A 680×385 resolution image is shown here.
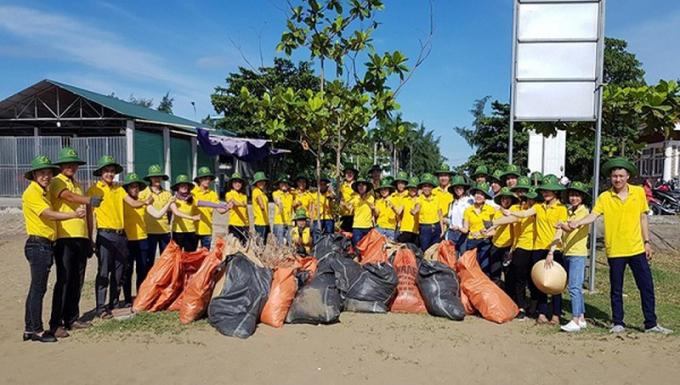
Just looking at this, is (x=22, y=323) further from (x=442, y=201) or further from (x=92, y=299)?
(x=442, y=201)

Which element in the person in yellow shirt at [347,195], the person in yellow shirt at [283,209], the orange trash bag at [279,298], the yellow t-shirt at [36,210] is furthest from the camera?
the person in yellow shirt at [347,195]

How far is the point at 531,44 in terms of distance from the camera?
632cm

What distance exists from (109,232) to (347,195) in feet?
10.7

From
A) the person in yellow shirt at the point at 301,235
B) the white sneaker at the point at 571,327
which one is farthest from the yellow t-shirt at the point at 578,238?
the person in yellow shirt at the point at 301,235

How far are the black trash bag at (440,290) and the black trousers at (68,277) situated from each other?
311 centimetres

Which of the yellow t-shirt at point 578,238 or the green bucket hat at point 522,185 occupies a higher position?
the green bucket hat at point 522,185

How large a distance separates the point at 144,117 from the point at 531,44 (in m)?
13.1

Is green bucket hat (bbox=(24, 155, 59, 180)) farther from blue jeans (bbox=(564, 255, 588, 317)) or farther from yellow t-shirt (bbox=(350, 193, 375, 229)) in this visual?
blue jeans (bbox=(564, 255, 588, 317))

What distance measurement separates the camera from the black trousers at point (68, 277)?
13.7 ft

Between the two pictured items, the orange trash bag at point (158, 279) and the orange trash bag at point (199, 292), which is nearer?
the orange trash bag at point (199, 292)

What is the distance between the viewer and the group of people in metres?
4.15

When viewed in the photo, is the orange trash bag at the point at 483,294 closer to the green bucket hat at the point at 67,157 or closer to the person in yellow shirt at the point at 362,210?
the person in yellow shirt at the point at 362,210

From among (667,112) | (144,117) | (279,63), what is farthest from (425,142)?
(667,112)

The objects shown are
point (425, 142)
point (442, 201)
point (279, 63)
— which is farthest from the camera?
point (425, 142)
